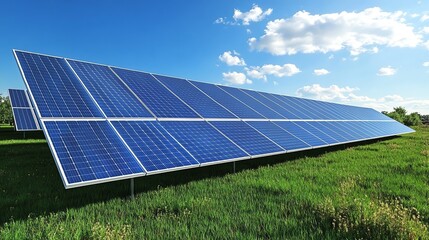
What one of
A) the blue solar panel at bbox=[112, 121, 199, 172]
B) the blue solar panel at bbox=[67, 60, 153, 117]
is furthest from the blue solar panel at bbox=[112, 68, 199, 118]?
the blue solar panel at bbox=[112, 121, 199, 172]

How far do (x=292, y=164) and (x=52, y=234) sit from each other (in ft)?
30.8

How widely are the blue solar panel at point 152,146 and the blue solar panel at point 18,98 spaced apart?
2698 cm

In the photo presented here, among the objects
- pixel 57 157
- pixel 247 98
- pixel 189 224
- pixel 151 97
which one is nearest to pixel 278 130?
pixel 247 98

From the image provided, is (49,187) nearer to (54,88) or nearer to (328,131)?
(54,88)

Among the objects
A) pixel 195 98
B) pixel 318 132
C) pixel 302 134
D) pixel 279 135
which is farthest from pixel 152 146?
pixel 318 132

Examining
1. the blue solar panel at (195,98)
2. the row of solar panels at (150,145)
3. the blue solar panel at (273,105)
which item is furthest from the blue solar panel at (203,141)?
the blue solar panel at (273,105)

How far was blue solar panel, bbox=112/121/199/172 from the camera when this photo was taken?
7.76 m

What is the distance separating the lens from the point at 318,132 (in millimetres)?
16328

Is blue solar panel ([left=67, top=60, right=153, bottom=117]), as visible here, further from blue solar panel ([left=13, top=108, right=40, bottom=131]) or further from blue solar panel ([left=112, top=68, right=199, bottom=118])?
blue solar panel ([left=13, top=108, right=40, bottom=131])

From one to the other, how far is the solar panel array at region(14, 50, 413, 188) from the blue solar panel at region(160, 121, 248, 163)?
37 mm

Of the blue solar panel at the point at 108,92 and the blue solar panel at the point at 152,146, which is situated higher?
the blue solar panel at the point at 108,92

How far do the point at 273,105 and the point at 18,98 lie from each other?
27.6 m

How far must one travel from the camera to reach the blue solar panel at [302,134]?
14027 millimetres

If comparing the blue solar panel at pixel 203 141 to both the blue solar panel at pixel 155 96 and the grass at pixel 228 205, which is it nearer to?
the blue solar panel at pixel 155 96
